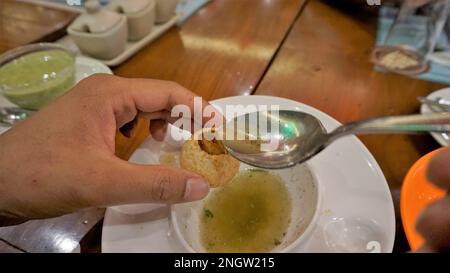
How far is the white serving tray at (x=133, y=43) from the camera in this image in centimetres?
109

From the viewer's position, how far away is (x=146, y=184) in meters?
0.54

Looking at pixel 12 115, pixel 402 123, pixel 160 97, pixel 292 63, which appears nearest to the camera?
pixel 402 123

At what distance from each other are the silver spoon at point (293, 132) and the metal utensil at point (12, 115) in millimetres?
594

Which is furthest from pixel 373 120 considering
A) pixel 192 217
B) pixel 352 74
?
pixel 352 74

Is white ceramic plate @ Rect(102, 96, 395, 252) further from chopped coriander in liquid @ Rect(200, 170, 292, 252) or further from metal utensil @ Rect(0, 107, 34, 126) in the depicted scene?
metal utensil @ Rect(0, 107, 34, 126)

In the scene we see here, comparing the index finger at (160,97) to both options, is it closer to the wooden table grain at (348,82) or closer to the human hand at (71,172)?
the human hand at (71,172)

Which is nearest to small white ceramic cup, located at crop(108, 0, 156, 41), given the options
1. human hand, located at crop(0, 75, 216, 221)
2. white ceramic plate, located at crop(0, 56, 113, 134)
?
white ceramic plate, located at crop(0, 56, 113, 134)

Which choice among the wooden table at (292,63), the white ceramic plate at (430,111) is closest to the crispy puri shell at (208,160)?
the wooden table at (292,63)

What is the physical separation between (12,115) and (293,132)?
76 cm

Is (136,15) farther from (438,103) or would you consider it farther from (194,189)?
(438,103)

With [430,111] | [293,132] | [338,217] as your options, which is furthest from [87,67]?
[430,111]

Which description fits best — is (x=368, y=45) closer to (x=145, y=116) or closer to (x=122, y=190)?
(x=145, y=116)
